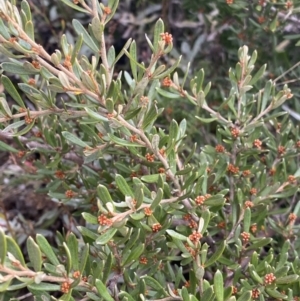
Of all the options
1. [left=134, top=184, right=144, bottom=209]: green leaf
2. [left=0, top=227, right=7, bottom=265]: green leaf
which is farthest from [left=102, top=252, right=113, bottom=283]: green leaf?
[left=0, top=227, right=7, bottom=265]: green leaf

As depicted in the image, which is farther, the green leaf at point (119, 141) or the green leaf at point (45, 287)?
the green leaf at point (119, 141)

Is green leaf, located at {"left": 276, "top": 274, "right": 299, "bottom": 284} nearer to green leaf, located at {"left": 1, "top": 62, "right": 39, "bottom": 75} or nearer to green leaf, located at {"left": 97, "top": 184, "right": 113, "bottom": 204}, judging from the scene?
green leaf, located at {"left": 97, "top": 184, "right": 113, "bottom": 204}

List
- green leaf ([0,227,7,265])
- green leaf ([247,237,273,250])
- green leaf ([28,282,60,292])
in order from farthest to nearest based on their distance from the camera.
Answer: green leaf ([247,237,273,250]) → green leaf ([28,282,60,292]) → green leaf ([0,227,7,265])

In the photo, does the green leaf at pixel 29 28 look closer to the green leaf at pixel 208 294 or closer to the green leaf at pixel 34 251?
the green leaf at pixel 34 251

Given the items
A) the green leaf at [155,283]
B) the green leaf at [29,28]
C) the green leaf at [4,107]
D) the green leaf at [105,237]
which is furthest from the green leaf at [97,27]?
the green leaf at [155,283]

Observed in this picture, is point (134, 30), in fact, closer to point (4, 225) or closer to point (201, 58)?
point (201, 58)

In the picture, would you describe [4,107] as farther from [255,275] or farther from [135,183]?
[255,275]

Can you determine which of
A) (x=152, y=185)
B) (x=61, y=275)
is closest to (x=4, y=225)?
(x=152, y=185)

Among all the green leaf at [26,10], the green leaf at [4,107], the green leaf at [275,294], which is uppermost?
the green leaf at [26,10]

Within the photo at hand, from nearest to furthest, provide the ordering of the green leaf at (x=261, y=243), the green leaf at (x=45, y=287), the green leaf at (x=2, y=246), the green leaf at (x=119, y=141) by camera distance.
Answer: the green leaf at (x=2, y=246) → the green leaf at (x=45, y=287) → the green leaf at (x=119, y=141) → the green leaf at (x=261, y=243)
